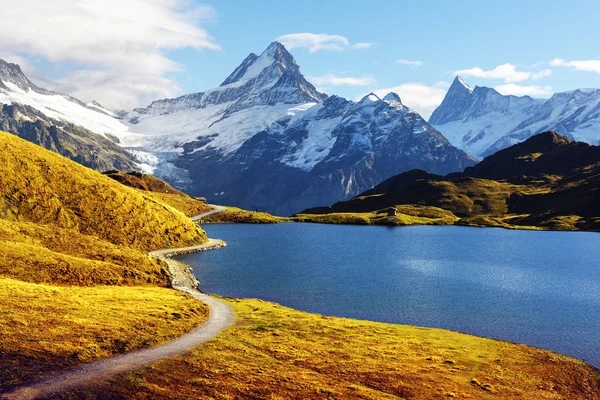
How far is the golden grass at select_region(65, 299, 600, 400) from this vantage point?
4031 cm

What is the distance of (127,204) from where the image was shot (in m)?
132

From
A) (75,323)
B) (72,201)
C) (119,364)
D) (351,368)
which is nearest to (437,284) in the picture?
(351,368)

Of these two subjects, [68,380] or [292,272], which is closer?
[68,380]

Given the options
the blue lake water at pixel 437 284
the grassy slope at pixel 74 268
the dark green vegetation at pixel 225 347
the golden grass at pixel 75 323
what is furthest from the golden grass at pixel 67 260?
the blue lake water at pixel 437 284

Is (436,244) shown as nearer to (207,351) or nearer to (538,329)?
(538,329)

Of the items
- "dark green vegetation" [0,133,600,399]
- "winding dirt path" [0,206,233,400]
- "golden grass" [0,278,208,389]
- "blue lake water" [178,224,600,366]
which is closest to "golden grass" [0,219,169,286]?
"dark green vegetation" [0,133,600,399]

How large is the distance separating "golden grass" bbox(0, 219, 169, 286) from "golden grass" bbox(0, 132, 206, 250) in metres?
14.0

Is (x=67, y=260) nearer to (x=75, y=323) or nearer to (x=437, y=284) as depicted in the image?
(x=75, y=323)

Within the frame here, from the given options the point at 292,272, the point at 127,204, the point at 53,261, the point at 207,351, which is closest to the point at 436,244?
the point at 292,272

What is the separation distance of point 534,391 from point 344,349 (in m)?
17.8

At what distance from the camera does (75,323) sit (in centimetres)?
5175

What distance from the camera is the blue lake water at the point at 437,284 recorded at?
7261 cm

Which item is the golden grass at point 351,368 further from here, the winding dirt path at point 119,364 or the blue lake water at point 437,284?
the blue lake water at point 437,284

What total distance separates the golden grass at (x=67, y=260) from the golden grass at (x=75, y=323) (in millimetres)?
5834
